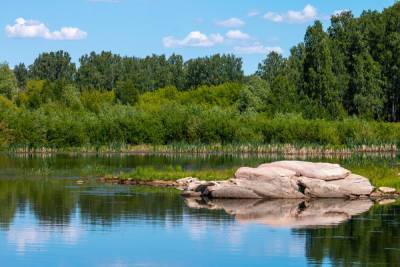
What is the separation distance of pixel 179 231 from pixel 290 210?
899 centimetres

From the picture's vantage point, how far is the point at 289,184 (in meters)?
46.8

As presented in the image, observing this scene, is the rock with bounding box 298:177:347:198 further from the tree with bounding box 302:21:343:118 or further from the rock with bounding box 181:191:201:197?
the tree with bounding box 302:21:343:118

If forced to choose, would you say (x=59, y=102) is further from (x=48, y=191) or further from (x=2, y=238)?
(x=2, y=238)

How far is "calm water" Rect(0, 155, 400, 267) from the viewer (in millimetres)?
Answer: 28500

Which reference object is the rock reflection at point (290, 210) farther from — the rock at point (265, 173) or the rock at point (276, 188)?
the rock at point (265, 173)

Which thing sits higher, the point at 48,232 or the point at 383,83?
the point at 383,83

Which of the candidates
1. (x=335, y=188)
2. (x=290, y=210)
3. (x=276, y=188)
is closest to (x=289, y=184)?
(x=276, y=188)

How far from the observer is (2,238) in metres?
32.1

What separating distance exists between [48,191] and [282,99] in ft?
247

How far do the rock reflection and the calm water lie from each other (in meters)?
0.05

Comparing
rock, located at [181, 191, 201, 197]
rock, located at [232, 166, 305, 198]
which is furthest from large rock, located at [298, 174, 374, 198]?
rock, located at [181, 191, 201, 197]

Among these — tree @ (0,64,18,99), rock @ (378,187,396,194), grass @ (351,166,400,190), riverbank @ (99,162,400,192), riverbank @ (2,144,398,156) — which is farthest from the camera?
tree @ (0,64,18,99)

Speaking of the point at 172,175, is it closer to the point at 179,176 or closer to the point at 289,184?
the point at 179,176

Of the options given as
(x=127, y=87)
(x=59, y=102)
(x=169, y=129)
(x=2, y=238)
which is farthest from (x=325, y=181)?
(x=127, y=87)
